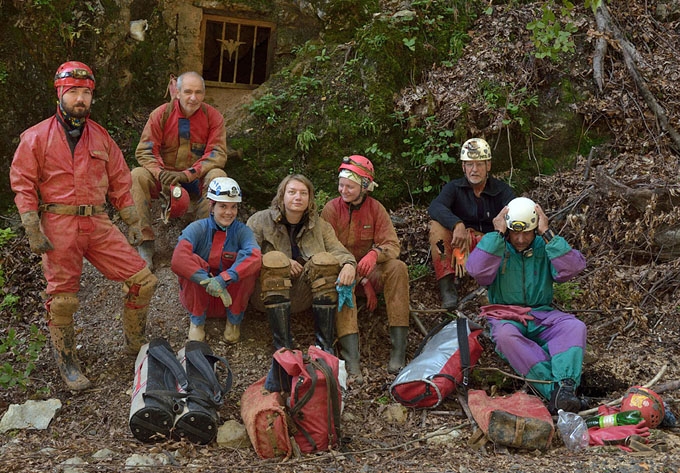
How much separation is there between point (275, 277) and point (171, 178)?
5.45ft

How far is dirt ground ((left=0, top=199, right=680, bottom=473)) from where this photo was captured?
14.4 feet

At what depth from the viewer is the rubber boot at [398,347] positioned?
5930 mm

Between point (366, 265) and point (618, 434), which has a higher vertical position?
point (366, 265)

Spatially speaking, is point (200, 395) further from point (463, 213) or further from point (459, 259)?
point (463, 213)

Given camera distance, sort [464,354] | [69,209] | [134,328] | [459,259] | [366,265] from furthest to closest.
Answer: [459,259] → [366,265] → [134,328] → [464,354] → [69,209]

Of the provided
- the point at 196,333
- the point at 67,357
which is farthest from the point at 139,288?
the point at 67,357

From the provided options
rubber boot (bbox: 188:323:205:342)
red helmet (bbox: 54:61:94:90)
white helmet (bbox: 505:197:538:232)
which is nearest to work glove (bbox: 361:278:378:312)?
white helmet (bbox: 505:197:538:232)

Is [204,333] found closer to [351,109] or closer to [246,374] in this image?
[246,374]

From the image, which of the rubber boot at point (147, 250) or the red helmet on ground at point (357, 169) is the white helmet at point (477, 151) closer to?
the red helmet on ground at point (357, 169)

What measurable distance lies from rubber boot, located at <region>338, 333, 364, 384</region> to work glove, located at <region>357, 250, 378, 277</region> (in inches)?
20.7

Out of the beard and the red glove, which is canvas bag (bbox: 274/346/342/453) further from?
the beard

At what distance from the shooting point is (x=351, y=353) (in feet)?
19.1

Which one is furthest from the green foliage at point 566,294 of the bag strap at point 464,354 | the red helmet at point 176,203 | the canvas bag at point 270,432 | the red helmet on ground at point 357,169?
the red helmet at point 176,203

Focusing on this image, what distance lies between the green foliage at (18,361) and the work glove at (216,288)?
4.23ft
